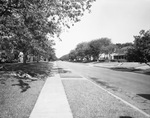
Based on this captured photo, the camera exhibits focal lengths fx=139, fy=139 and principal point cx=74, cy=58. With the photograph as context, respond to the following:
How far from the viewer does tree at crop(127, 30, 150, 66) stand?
23.1 metres

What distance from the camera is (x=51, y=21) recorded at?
13547mm

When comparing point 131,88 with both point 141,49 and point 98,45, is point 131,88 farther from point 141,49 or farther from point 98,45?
point 98,45

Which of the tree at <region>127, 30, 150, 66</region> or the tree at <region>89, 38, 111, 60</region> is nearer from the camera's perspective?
the tree at <region>127, 30, 150, 66</region>

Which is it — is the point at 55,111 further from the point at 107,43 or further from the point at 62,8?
the point at 107,43

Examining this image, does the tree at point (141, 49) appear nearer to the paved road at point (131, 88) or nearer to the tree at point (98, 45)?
the paved road at point (131, 88)

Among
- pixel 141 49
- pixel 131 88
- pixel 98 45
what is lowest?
pixel 131 88

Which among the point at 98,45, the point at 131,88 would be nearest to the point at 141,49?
the point at 131,88

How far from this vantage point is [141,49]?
23484 millimetres

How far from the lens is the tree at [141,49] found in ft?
75.8

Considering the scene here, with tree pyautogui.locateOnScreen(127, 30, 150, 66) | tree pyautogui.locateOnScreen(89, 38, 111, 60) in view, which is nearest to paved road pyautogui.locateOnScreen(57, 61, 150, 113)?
tree pyautogui.locateOnScreen(127, 30, 150, 66)

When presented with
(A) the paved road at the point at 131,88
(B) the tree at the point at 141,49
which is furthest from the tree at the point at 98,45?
(A) the paved road at the point at 131,88

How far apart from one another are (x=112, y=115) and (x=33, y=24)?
10.6 m

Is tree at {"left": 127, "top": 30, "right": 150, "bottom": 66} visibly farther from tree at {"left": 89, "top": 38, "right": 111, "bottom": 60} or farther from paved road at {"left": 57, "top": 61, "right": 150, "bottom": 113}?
tree at {"left": 89, "top": 38, "right": 111, "bottom": 60}

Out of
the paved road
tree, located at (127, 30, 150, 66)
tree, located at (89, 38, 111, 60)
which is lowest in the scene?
the paved road
